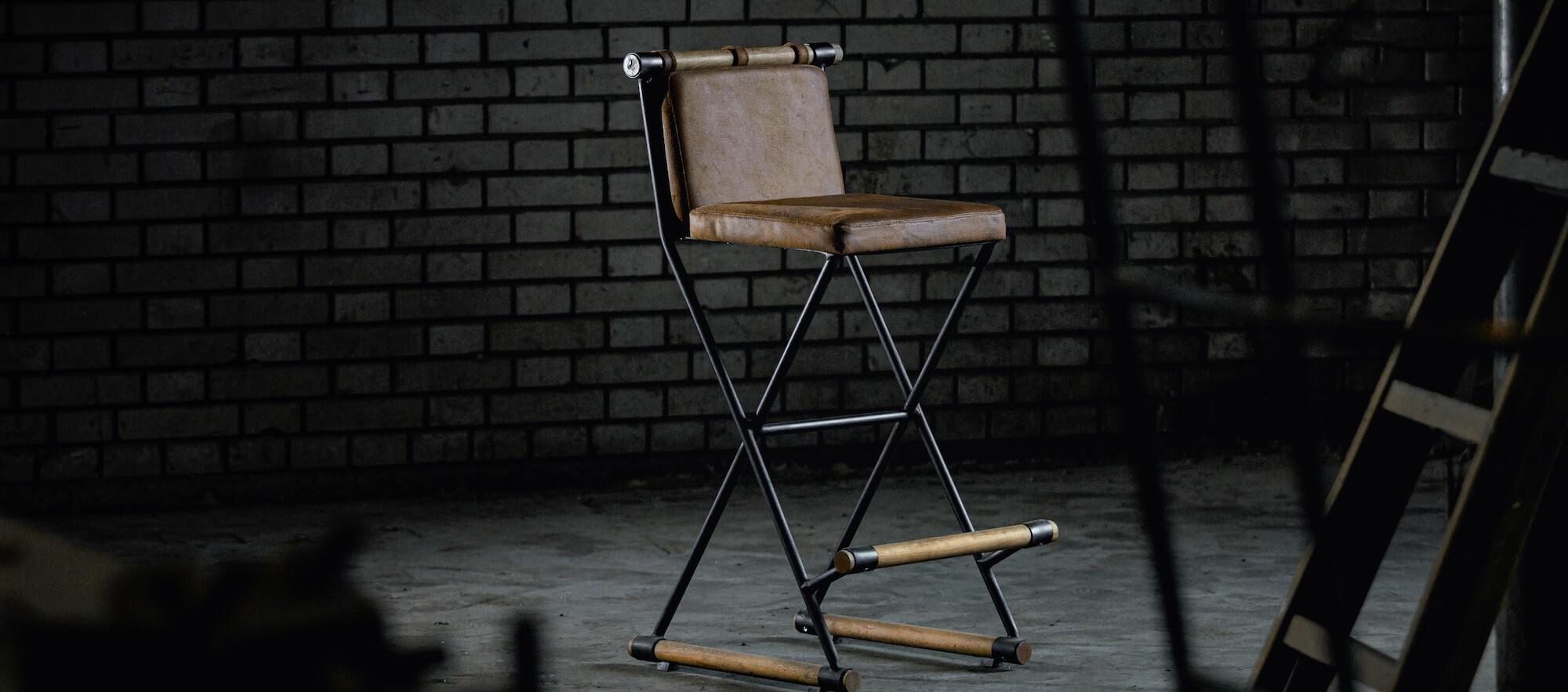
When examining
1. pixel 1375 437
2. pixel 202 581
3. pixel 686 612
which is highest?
pixel 202 581

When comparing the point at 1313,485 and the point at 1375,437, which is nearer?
the point at 1313,485

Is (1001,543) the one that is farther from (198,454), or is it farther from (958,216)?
(198,454)

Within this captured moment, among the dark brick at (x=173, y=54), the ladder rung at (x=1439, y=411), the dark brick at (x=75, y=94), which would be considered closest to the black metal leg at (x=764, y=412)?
the ladder rung at (x=1439, y=411)

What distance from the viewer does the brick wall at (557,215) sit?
414 centimetres

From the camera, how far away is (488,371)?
437 cm

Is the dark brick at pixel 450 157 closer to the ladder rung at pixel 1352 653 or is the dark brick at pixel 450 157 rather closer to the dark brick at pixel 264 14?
the dark brick at pixel 264 14

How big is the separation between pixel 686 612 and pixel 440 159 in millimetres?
1509

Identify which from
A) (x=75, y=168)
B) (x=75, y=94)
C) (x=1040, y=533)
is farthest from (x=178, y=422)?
(x=1040, y=533)

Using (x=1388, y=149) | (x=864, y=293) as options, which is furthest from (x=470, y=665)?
(x=1388, y=149)

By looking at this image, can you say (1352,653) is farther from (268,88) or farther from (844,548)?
(268,88)

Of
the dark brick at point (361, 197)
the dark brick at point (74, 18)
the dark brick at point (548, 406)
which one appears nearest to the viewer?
the dark brick at point (74, 18)

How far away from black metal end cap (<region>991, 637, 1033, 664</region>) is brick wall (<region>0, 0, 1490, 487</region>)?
66.2 inches

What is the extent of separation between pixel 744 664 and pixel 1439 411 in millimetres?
1416

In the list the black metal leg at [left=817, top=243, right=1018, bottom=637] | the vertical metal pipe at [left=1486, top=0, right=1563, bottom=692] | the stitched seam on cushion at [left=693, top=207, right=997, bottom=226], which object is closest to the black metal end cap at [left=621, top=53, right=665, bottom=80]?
the stitched seam on cushion at [left=693, top=207, right=997, bottom=226]
